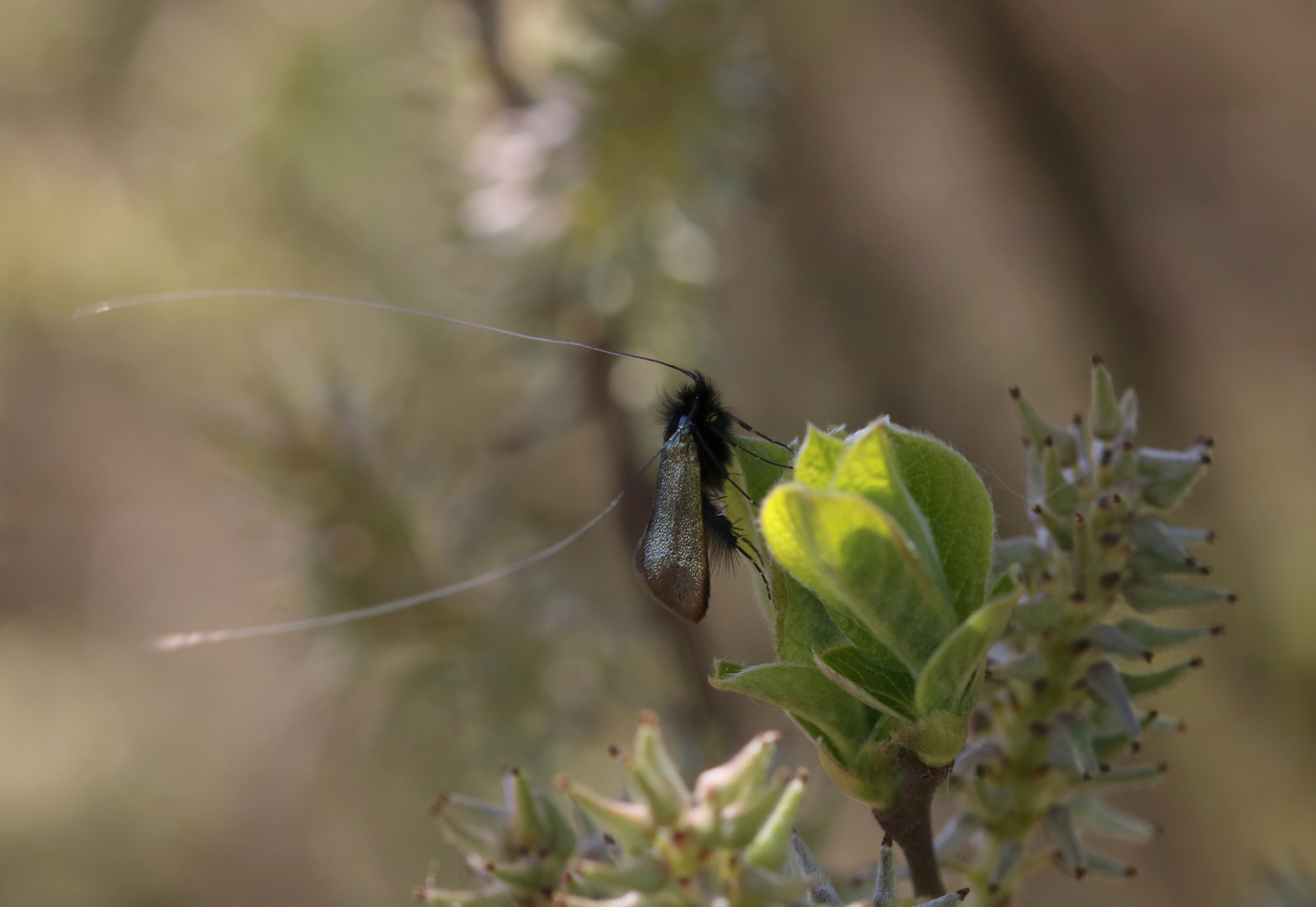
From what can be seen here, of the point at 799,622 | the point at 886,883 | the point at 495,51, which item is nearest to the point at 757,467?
the point at 799,622

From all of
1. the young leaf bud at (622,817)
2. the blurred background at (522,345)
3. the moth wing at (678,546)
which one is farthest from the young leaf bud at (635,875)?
the blurred background at (522,345)

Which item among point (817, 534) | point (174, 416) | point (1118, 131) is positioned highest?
point (1118, 131)

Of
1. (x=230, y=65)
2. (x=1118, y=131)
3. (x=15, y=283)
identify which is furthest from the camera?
(x=1118, y=131)

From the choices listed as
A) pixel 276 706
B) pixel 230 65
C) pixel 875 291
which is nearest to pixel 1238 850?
pixel 875 291

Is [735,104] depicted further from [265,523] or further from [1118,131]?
[1118,131]

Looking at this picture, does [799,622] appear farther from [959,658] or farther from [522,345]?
[522,345]

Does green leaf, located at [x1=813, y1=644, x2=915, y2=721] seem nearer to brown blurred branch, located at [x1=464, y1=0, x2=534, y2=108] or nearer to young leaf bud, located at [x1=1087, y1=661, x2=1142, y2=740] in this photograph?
young leaf bud, located at [x1=1087, y1=661, x2=1142, y2=740]

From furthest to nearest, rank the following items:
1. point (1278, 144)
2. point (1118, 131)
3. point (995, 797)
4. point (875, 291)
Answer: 1. point (875, 291)
2. point (1118, 131)
3. point (1278, 144)
4. point (995, 797)
